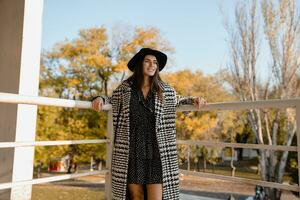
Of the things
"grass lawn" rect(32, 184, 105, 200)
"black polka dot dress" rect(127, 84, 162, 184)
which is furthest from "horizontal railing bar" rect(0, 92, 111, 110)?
"grass lawn" rect(32, 184, 105, 200)

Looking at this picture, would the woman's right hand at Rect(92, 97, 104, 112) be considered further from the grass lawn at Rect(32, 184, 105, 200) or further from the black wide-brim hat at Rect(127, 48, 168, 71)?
the grass lawn at Rect(32, 184, 105, 200)

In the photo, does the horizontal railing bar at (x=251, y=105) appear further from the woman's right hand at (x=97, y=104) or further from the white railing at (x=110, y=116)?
the woman's right hand at (x=97, y=104)

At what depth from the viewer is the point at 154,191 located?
1657 millimetres

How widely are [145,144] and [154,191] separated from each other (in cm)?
29

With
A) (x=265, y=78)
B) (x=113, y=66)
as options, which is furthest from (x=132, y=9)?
(x=265, y=78)

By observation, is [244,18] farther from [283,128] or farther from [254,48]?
[283,128]

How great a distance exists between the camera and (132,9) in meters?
16.9

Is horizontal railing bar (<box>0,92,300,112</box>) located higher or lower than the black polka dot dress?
higher

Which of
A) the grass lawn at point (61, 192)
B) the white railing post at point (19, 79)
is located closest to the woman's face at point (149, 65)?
the white railing post at point (19, 79)

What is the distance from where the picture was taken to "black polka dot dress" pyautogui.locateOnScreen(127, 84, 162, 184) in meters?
1.65

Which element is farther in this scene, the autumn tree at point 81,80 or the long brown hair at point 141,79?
the autumn tree at point 81,80

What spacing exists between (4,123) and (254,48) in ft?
33.2

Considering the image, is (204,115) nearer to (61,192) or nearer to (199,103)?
(61,192)

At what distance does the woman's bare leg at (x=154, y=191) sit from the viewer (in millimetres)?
1653
